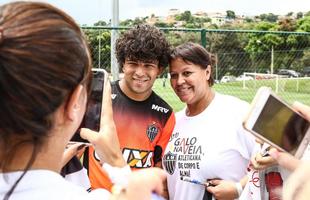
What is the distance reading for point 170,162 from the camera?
2613 mm

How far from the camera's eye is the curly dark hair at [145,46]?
273cm

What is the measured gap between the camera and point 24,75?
1.00 metres

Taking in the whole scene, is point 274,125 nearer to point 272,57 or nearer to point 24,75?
point 24,75

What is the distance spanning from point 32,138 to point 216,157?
5.00ft

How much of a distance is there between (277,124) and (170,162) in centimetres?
96

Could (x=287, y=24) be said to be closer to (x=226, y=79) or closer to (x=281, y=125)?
(x=226, y=79)

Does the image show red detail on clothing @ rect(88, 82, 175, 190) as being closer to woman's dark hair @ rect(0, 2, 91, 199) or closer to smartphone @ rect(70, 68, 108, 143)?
smartphone @ rect(70, 68, 108, 143)

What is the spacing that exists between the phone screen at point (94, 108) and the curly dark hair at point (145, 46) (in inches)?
21.0

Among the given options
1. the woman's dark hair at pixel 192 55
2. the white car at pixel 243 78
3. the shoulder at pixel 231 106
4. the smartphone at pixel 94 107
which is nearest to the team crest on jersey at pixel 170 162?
the shoulder at pixel 231 106

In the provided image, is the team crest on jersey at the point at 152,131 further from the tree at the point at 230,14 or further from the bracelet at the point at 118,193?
the tree at the point at 230,14

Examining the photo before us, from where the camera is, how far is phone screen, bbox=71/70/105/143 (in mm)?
2070

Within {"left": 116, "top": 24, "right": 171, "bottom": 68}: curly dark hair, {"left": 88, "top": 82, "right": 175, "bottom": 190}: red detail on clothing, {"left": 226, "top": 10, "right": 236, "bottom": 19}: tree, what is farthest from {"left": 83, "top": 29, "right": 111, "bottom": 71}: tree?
{"left": 226, "top": 10, "right": 236, "bottom": 19}: tree

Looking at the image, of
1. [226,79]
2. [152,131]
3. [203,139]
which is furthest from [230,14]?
[203,139]

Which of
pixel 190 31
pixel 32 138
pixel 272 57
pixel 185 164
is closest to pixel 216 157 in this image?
pixel 185 164
